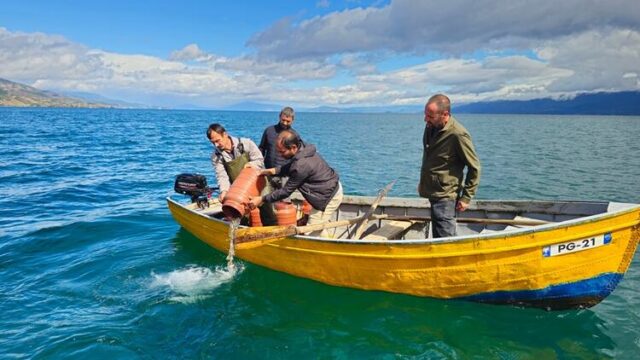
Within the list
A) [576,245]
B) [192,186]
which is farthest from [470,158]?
[192,186]

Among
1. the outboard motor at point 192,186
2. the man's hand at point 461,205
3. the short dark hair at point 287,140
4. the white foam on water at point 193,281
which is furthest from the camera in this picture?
the outboard motor at point 192,186

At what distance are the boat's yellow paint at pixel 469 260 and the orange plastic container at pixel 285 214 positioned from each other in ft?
1.08

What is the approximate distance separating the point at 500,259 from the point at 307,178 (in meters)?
3.35

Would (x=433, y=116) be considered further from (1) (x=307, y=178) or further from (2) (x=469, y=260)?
(1) (x=307, y=178)

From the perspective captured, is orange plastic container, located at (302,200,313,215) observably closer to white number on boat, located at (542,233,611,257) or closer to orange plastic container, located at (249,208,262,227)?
orange plastic container, located at (249,208,262,227)

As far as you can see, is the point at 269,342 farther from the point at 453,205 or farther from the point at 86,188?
the point at 86,188

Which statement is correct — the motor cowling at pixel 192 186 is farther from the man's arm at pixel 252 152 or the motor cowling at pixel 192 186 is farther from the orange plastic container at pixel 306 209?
the orange plastic container at pixel 306 209

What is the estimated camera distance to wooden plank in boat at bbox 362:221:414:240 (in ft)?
28.6

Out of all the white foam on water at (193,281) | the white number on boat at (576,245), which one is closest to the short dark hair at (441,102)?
the white number on boat at (576,245)

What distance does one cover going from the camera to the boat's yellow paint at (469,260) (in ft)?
19.7

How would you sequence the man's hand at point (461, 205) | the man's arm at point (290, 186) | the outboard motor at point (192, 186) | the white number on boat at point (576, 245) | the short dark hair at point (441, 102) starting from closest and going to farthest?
1. the white number on boat at point (576, 245)
2. the short dark hair at point (441, 102)
3. the man's hand at point (461, 205)
4. the man's arm at point (290, 186)
5. the outboard motor at point (192, 186)

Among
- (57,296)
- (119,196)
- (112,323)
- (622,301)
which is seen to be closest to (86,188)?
(119,196)

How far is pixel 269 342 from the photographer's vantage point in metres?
6.76

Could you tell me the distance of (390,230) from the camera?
9008 mm
